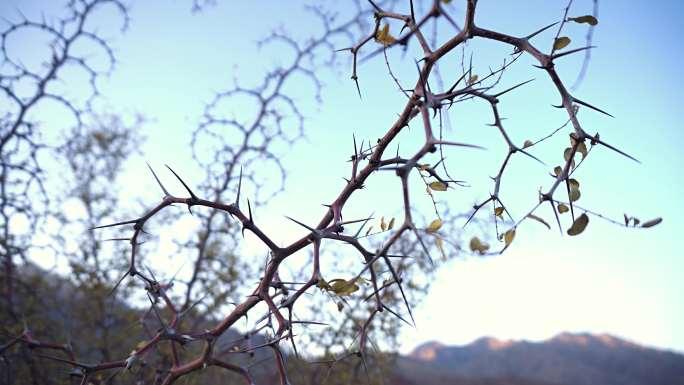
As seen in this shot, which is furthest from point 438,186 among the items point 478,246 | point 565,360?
point 565,360

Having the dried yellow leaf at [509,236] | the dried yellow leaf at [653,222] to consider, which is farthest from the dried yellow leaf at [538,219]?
the dried yellow leaf at [653,222]

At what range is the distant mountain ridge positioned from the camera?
840 centimetres

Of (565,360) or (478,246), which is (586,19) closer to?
(478,246)

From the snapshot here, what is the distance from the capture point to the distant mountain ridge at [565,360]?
840 centimetres

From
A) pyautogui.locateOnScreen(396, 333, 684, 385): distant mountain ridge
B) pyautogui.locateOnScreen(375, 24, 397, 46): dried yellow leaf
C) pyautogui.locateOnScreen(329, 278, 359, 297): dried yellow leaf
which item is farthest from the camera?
pyautogui.locateOnScreen(396, 333, 684, 385): distant mountain ridge

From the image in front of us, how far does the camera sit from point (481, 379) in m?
6.97

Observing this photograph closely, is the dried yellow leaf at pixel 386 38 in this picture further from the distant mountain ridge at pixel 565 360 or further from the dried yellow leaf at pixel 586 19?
the distant mountain ridge at pixel 565 360

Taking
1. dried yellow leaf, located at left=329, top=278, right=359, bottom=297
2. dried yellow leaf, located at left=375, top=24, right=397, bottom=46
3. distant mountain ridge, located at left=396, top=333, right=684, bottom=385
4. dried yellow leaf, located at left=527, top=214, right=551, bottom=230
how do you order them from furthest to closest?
distant mountain ridge, located at left=396, top=333, right=684, bottom=385 < dried yellow leaf, located at left=375, top=24, right=397, bottom=46 < dried yellow leaf, located at left=329, top=278, right=359, bottom=297 < dried yellow leaf, located at left=527, top=214, right=551, bottom=230

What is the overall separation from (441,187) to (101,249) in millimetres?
3787

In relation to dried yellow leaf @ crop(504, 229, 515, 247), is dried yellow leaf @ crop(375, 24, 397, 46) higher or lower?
higher

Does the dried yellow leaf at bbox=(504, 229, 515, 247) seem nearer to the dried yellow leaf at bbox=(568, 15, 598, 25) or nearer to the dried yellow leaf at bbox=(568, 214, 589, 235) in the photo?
the dried yellow leaf at bbox=(568, 214, 589, 235)

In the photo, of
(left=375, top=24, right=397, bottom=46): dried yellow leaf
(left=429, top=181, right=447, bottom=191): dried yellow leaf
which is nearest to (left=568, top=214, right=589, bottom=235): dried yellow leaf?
(left=429, top=181, right=447, bottom=191): dried yellow leaf

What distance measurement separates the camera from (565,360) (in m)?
8.78

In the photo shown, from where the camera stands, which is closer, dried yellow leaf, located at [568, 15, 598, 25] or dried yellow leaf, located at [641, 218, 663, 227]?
dried yellow leaf, located at [641, 218, 663, 227]
